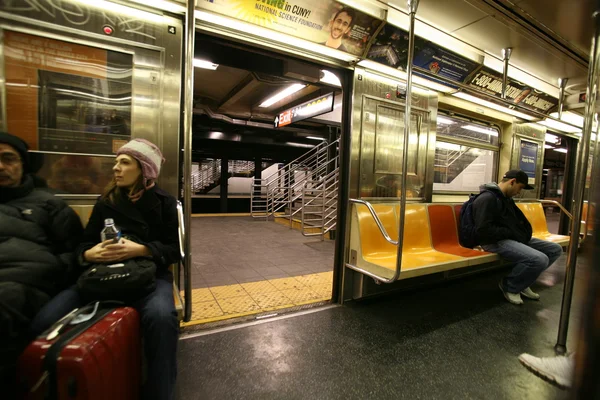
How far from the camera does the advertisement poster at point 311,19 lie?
1953mm

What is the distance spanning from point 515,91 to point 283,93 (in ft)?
14.0

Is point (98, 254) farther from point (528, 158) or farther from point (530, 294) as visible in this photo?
point (528, 158)

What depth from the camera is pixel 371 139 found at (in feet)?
9.45

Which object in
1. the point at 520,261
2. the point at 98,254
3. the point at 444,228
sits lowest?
the point at 520,261

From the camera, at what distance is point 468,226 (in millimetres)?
3193

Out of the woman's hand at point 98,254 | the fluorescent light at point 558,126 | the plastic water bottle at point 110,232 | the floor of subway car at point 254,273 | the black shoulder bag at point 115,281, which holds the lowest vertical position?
the floor of subway car at point 254,273

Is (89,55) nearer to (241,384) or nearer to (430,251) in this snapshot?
(241,384)

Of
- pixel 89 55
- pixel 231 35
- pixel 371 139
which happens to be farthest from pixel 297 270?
pixel 89 55

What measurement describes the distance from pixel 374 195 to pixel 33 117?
2.74 meters

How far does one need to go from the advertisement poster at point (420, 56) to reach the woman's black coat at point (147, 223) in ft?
6.88

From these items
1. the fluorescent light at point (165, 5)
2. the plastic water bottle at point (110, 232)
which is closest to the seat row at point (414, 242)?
the plastic water bottle at point (110, 232)

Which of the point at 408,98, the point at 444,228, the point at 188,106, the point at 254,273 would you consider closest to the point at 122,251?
the point at 188,106

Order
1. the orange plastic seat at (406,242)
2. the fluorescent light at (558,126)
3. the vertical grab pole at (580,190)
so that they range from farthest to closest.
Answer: the fluorescent light at (558,126) → the orange plastic seat at (406,242) → the vertical grab pole at (580,190)

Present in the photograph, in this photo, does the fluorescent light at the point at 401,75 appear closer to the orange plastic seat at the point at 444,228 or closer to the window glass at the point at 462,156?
the window glass at the point at 462,156
